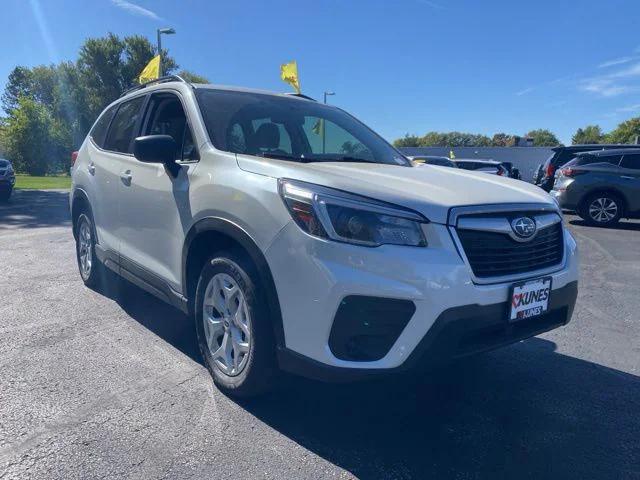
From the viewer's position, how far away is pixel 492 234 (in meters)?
2.54

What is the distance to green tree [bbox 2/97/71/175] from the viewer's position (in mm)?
36531

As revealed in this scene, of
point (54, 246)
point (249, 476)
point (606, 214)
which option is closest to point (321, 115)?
point (249, 476)

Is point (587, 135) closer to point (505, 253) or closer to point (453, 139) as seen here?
point (453, 139)

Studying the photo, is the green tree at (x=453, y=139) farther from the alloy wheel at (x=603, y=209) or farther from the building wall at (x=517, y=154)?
the alloy wheel at (x=603, y=209)

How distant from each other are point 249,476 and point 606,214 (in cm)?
1090

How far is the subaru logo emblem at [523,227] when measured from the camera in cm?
262

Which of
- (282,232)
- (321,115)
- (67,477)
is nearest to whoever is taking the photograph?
(67,477)

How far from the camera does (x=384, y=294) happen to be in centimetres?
224

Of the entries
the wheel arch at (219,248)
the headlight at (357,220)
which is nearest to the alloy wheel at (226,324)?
the wheel arch at (219,248)

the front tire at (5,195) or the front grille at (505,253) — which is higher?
the front grille at (505,253)

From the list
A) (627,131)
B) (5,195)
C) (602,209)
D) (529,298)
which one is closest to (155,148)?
(529,298)

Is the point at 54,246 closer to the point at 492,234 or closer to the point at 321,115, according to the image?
the point at 321,115

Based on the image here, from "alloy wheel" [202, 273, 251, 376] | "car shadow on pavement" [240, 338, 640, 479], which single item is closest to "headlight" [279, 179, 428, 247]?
"alloy wheel" [202, 273, 251, 376]

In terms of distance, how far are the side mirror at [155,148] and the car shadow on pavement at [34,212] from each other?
26.5ft
